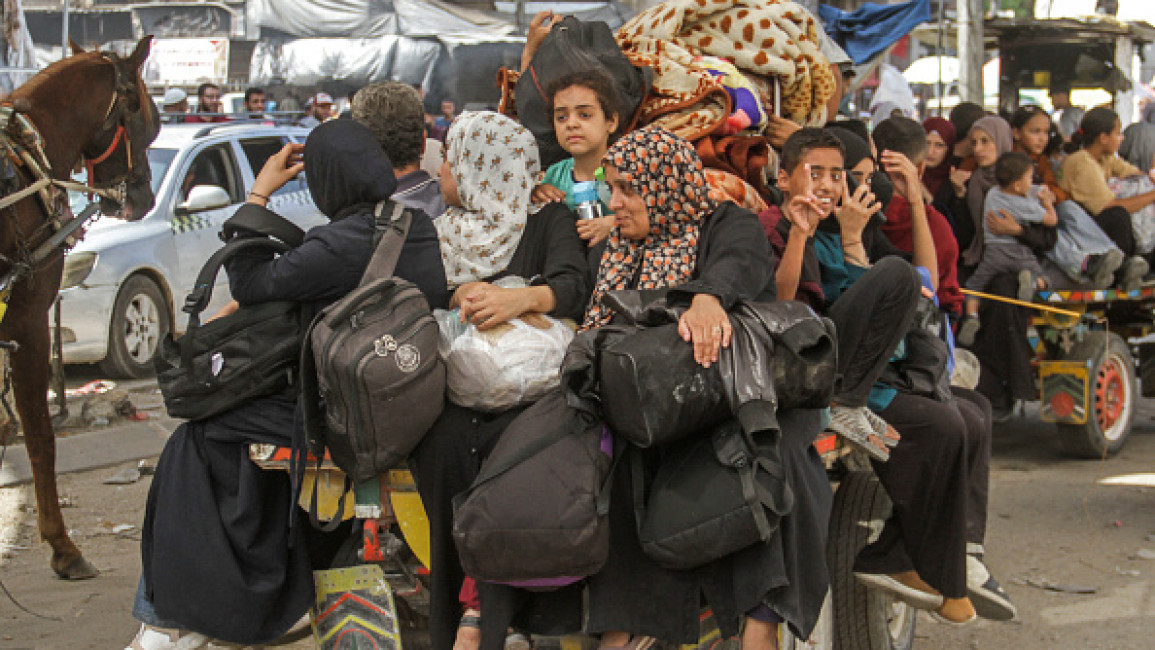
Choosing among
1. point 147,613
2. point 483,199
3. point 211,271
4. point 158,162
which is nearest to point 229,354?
point 211,271

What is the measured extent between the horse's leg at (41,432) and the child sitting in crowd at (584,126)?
9.59 feet

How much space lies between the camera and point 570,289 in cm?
367

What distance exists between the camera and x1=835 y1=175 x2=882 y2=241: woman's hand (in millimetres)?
4121

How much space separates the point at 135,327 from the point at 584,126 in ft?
24.3

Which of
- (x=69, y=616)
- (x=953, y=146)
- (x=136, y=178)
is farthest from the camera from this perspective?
(x=953, y=146)

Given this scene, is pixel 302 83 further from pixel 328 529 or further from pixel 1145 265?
pixel 328 529

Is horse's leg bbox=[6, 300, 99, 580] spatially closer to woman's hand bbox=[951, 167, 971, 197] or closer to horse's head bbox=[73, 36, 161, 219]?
horse's head bbox=[73, 36, 161, 219]

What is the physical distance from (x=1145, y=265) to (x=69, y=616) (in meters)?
6.44

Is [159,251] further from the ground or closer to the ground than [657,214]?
closer to the ground

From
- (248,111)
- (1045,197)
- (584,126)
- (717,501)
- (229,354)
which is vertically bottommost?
(1045,197)

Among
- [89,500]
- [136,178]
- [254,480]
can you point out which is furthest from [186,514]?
[89,500]

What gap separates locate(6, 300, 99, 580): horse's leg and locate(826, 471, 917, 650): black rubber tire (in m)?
3.35

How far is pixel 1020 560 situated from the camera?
234 inches

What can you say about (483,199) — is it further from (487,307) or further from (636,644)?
(636,644)
